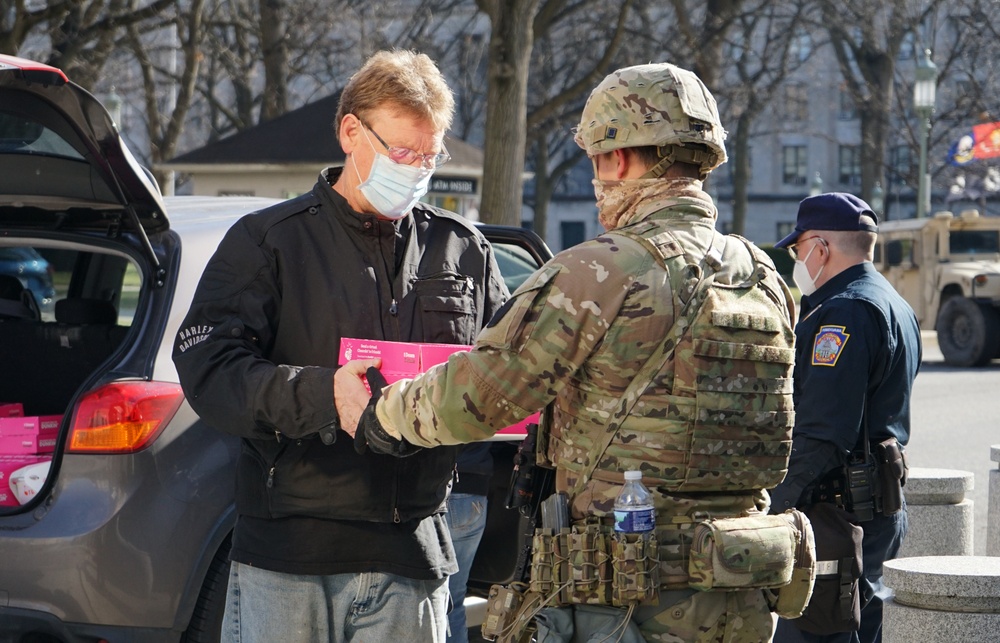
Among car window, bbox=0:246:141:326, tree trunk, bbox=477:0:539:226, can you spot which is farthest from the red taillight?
tree trunk, bbox=477:0:539:226

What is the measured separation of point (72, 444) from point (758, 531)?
213 centimetres

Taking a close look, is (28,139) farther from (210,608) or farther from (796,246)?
(796,246)

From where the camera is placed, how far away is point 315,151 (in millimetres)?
17078

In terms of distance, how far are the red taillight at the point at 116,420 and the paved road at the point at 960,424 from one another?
17.5 ft

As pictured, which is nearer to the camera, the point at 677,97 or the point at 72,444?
the point at 677,97

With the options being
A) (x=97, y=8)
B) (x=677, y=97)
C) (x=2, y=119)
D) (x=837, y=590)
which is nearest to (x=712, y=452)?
(x=677, y=97)

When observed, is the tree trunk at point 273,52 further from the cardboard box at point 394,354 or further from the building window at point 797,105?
the building window at point 797,105

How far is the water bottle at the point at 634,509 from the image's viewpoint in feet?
8.44

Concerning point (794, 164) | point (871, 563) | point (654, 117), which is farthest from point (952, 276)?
point (794, 164)

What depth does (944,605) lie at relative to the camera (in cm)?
433

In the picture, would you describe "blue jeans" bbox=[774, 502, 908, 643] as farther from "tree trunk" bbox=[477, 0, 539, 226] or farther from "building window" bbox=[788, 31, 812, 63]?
"building window" bbox=[788, 31, 812, 63]

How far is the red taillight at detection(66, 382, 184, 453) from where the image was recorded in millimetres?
3807

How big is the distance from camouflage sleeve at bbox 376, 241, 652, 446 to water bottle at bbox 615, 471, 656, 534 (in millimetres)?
248

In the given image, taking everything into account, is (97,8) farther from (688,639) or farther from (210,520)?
(688,639)
